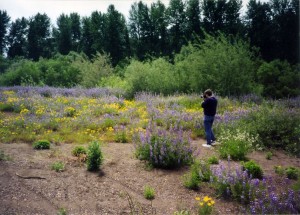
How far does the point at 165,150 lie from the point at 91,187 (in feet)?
6.88

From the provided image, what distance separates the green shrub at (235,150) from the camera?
8016 mm

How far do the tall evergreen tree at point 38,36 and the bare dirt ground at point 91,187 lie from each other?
53.8 meters

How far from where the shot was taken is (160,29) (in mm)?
51156

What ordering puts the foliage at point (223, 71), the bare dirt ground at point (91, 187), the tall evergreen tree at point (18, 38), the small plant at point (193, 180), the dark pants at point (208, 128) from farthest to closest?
the tall evergreen tree at point (18, 38) < the foliage at point (223, 71) < the dark pants at point (208, 128) < the small plant at point (193, 180) < the bare dirt ground at point (91, 187)

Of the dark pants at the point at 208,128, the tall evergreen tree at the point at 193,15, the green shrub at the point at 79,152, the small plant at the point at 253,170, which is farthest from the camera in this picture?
the tall evergreen tree at the point at 193,15

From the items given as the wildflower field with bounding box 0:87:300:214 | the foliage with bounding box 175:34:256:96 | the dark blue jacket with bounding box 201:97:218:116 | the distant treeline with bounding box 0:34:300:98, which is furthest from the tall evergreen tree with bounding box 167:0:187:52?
the dark blue jacket with bounding box 201:97:218:116

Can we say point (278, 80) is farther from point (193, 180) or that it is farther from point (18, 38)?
point (18, 38)

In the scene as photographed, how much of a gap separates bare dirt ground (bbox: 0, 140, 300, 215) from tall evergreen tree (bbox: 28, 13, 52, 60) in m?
53.8

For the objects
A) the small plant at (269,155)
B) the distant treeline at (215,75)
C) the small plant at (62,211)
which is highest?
the distant treeline at (215,75)

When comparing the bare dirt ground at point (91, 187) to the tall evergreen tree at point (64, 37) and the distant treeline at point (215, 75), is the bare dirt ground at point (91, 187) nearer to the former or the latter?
the distant treeline at point (215, 75)

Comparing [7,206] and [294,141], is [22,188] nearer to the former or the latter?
[7,206]

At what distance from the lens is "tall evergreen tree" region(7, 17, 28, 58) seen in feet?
166

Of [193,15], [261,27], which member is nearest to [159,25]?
[193,15]

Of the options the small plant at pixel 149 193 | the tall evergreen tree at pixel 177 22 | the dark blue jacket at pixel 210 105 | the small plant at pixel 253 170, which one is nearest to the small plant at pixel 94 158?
the small plant at pixel 149 193
